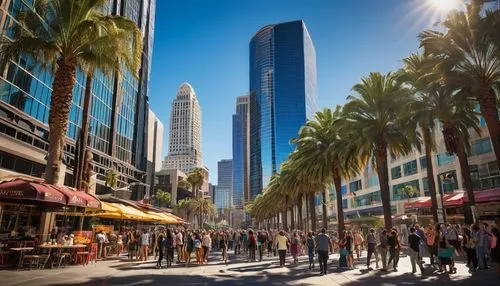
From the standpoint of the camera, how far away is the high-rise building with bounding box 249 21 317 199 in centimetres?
16838

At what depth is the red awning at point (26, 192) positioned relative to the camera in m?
14.5

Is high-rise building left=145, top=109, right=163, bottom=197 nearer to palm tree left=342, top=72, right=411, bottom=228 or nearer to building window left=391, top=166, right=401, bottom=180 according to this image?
building window left=391, top=166, right=401, bottom=180

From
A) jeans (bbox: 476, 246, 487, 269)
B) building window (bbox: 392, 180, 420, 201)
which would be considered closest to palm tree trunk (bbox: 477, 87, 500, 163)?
jeans (bbox: 476, 246, 487, 269)

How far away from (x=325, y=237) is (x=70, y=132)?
41.4 m

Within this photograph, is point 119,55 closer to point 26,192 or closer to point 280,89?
point 26,192

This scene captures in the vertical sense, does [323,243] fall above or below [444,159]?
below

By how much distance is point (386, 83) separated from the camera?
27.6 meters

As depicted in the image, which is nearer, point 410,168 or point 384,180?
point 384,180

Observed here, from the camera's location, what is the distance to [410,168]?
6088cm

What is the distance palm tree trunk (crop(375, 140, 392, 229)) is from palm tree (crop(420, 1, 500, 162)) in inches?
279

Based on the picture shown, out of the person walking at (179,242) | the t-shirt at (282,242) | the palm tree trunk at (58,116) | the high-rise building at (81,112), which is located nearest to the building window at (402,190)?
the t-shirt at (282,242)

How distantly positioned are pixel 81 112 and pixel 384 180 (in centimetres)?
4099

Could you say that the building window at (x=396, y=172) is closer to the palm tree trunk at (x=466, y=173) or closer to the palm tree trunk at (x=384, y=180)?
the palm tree trunk at (x=384, y=180)

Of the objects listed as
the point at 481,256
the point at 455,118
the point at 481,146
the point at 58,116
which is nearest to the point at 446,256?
the point at 481,256
